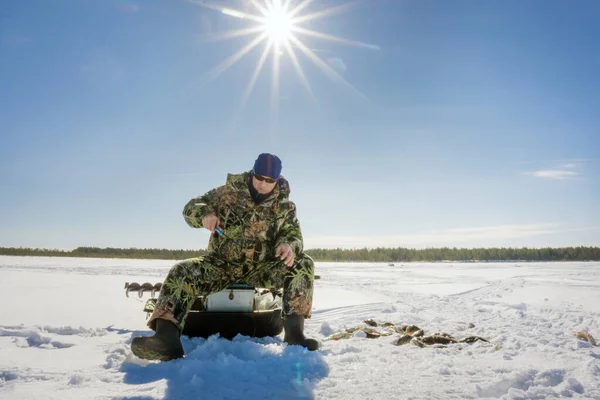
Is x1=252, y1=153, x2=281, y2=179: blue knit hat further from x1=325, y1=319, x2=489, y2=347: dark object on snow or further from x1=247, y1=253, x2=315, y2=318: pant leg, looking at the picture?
x1=325, y1=319, x2=489, y2=347: dark object on snow

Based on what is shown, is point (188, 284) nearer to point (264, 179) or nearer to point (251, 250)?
point (251, 250)

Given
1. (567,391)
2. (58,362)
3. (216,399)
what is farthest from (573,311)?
(58,362)

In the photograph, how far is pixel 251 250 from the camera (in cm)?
361

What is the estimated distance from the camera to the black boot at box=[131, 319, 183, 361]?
8.38 ft

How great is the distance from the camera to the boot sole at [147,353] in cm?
255

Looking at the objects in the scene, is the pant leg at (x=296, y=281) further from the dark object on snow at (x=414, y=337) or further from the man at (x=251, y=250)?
the dark object on snow at (x=414, y=337)

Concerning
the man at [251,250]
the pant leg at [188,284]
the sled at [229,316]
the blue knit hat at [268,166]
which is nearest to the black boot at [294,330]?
the man at [251,250]

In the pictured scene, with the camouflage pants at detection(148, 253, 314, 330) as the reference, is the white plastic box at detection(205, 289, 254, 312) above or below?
below

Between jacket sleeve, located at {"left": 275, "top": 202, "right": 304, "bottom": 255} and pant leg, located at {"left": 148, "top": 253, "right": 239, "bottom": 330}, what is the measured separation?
0.55 meters

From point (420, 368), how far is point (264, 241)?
1759mm

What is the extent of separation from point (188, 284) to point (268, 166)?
3.99ft

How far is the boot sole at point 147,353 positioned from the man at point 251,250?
11.1 inches

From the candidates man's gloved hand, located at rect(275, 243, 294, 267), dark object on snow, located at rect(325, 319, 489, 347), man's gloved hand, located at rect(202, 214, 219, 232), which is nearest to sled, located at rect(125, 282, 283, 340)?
man's gloved hand, located at rect(275, 243, 294, 267)

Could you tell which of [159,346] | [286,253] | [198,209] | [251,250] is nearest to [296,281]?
[286,253]
